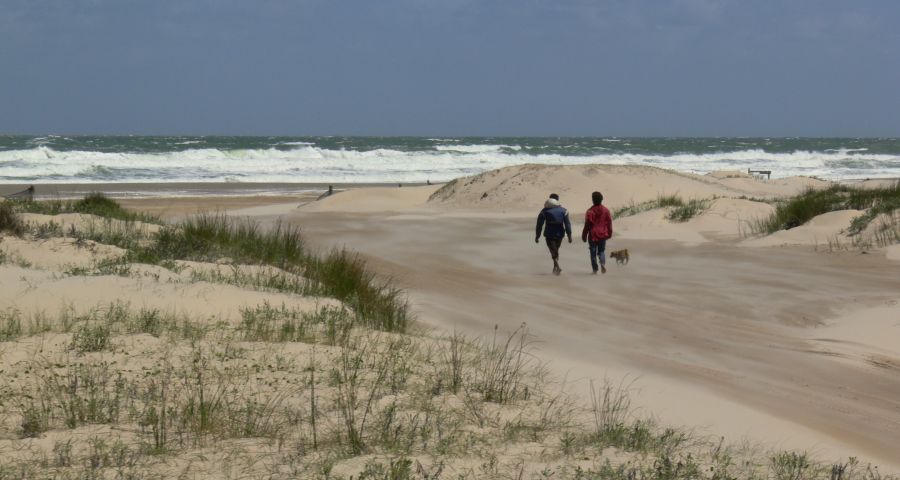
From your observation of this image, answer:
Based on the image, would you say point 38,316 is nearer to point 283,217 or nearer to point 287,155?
point 283,217

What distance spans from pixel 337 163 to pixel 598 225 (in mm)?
55146

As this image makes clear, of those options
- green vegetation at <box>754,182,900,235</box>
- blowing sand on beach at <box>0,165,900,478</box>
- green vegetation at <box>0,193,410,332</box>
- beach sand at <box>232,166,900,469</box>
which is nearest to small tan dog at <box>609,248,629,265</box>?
beach sand at <box>232,166,900,469</box>

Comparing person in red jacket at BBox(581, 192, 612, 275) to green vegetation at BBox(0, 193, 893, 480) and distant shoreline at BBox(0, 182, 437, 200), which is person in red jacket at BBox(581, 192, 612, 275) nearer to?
green vegetation at BBox(0, 193, 893, 480)

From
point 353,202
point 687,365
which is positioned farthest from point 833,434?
point 353,202

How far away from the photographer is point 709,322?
1039 centimetres

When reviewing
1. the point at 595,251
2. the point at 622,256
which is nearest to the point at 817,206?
the point at 622,256

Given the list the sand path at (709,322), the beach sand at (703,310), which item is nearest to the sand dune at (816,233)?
the beach sand at (703,310)

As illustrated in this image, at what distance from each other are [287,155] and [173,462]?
6791 centimetres

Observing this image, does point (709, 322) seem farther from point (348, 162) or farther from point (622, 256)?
point (348, 162)

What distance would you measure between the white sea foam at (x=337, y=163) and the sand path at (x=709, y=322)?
3791 cm

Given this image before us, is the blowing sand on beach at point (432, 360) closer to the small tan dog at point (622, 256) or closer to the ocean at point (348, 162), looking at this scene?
the small tan dog at point (622, 256)

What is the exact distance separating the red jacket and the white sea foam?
129 feet

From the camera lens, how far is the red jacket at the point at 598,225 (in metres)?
14.3

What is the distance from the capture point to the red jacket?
14.3 meters
